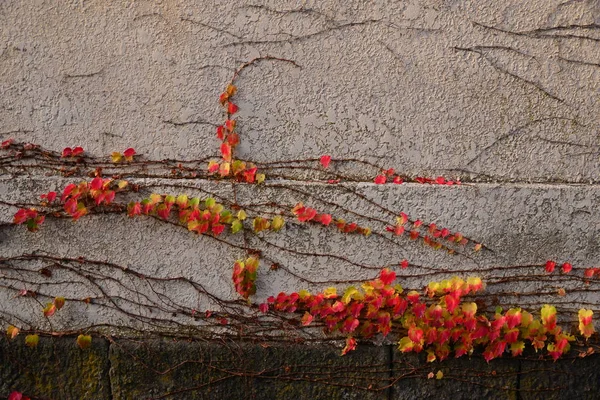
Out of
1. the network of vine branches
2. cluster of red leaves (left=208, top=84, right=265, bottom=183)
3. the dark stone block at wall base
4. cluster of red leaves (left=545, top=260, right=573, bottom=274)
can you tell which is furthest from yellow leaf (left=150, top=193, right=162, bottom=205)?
cluster of red leaves (left=545, top=260, right=573, bottom=274)

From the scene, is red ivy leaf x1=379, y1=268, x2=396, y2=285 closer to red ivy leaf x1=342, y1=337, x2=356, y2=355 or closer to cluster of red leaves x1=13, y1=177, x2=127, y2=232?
red ivy leaf x1=342, y1=337, x2=356, y2=355

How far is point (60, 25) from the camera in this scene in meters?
2.72

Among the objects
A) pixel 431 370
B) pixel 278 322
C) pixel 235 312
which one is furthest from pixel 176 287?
pixel 431 370

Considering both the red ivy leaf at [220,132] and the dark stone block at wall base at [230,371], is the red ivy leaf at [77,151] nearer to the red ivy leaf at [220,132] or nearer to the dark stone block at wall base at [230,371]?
the red ivy leaf at [220,132]

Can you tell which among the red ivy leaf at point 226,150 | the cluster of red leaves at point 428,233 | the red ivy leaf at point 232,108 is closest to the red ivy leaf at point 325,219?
the cluster of red leaves at point 428,233

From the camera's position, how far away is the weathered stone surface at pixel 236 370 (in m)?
2.73

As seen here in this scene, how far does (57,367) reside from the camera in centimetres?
273

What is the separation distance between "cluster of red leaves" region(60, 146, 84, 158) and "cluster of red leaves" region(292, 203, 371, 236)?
98 cm

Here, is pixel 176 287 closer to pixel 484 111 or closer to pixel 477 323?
pixel 477 323

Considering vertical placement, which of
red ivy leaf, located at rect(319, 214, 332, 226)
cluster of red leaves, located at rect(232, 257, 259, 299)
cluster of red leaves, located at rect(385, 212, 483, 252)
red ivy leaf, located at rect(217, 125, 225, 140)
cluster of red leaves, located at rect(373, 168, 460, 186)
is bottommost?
cluster of red leaves, located at rect(232, 257, 259, 299)

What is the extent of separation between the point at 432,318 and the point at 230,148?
115 cm

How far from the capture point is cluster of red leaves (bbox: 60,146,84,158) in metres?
2.74

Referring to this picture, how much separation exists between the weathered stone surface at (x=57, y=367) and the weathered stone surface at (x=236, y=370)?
0.06 m

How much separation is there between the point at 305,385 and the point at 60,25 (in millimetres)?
1909
